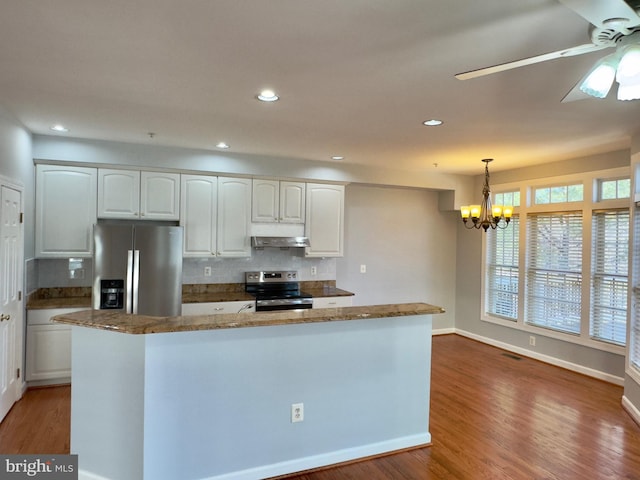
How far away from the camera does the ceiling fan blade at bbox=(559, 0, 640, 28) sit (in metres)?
1.30

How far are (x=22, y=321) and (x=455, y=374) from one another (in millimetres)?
4491

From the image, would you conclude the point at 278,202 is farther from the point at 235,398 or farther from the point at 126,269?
the point at 235,398

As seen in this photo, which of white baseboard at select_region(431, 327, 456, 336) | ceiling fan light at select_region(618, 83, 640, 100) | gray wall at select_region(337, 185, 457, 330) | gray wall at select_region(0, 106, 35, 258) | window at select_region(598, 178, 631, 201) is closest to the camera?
ceiling fan light at select_region(618, 83, 640, 100)

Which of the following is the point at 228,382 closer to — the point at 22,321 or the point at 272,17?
the point at 272,17

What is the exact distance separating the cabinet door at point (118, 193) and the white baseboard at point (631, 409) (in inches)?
202

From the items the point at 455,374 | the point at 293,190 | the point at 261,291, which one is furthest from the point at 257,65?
the point at 455,374

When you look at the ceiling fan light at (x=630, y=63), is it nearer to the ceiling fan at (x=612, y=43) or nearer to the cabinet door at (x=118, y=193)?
the ceiling fan at (x=612, y=43)

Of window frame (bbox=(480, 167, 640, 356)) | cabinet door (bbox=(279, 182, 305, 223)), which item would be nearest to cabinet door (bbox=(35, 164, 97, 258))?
cabinet door (bbox=(279, 182, 305, 223))

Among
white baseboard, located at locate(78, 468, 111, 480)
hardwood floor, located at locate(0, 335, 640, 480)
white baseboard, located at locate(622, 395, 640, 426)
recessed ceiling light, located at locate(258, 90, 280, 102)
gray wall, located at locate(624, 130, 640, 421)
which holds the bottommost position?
hardwood floor, located at locate(0, 335, 640, 480)

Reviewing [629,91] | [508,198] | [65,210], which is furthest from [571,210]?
[65,210]

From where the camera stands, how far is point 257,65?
229 centimetres

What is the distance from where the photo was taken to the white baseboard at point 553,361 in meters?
4.43

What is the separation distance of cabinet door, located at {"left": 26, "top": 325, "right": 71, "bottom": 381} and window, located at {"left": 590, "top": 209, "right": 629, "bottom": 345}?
5712 mm

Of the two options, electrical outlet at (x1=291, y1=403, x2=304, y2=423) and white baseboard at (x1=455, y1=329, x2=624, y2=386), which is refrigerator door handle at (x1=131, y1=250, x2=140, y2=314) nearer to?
electrical outlet at (x1=291, y1=403, x2=304, y2=423)
